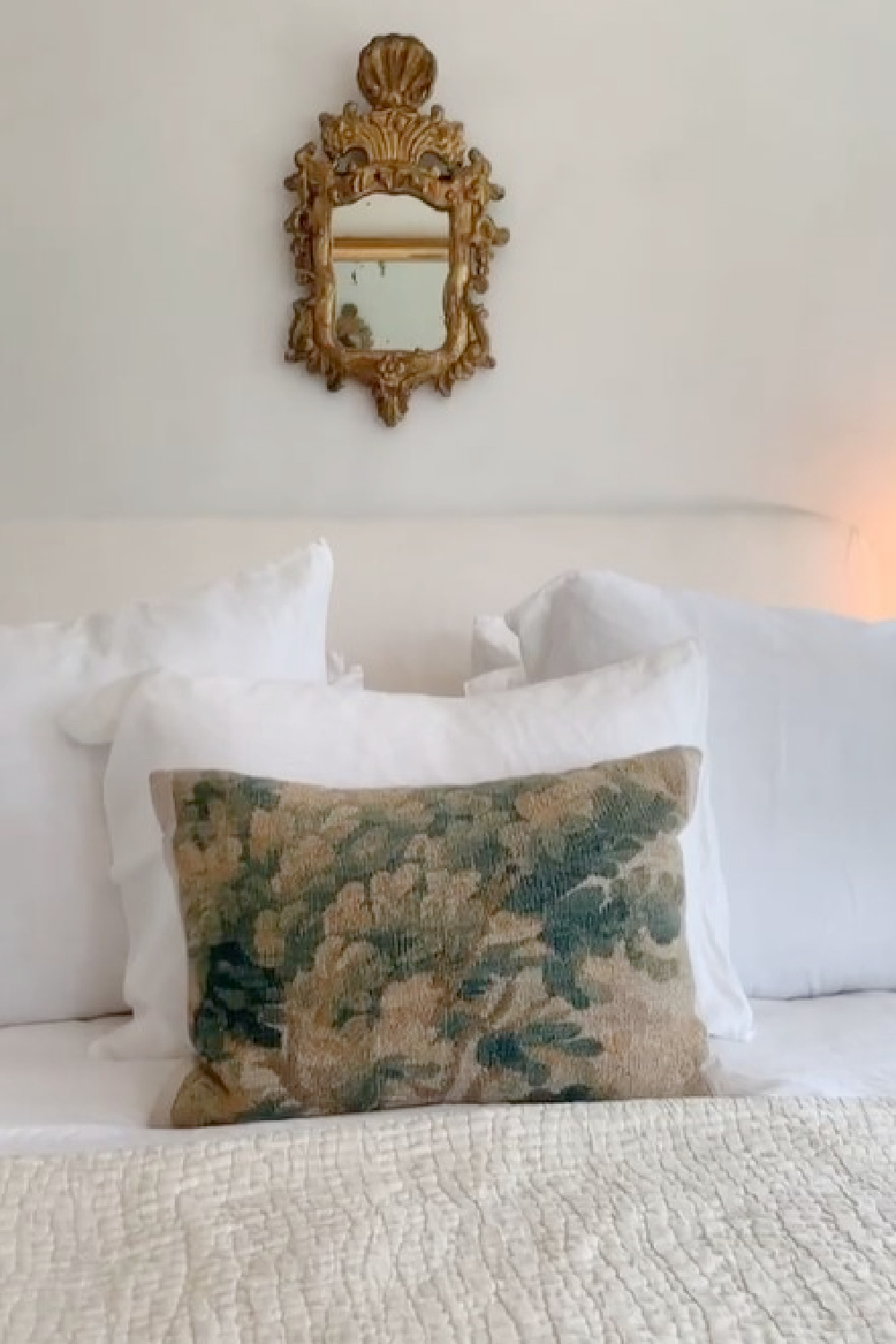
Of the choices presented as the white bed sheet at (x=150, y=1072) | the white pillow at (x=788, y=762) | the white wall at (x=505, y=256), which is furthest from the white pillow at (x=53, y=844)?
the white wall at (x=505, y=256)

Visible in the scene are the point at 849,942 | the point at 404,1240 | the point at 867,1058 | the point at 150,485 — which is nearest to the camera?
the point at 404,1240

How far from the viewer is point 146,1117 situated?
3.77 feet

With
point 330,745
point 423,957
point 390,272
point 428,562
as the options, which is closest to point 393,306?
point 390,272

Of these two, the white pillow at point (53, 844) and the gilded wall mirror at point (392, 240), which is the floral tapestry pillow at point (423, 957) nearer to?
the white pillow at point (53, 844)

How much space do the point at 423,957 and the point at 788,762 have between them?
548 mm

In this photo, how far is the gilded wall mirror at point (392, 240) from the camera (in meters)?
1.89

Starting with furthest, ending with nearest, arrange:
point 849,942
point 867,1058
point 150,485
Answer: point 150,485, point 849,942, point 867,1058

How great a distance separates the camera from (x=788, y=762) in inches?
58.5

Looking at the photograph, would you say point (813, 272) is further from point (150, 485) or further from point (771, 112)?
point (150, 485)

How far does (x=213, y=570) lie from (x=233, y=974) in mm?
801

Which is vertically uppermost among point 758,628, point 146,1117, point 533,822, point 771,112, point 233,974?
point 771,112

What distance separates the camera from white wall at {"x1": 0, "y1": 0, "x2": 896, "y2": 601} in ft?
6.18

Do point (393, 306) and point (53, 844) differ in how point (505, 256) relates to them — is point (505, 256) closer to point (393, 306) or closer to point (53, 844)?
point (393, 306)

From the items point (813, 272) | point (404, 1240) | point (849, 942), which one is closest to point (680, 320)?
point (813, 272)
